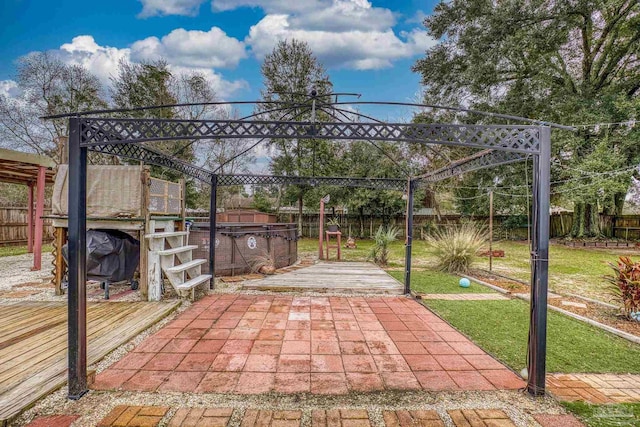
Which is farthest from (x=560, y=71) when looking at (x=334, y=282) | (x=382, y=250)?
(x=334, y=282)

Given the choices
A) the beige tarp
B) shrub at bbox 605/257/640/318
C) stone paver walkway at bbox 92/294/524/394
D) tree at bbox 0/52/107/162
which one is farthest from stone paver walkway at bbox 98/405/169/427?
tree at bbox 0/52/107/162

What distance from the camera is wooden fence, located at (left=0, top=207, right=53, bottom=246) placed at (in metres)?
10.1

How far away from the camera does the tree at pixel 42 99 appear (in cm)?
1306

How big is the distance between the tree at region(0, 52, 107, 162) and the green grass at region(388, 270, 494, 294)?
15.0 m

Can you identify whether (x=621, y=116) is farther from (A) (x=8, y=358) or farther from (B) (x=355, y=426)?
(A) (x=8, y=358)

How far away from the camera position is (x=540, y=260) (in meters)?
2.24

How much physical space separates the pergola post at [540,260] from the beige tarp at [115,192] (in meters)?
4.68

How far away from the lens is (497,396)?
2.19 meters

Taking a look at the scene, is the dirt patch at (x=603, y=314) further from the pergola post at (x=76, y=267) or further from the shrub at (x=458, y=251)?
the pergola post at (x=76, y=267)

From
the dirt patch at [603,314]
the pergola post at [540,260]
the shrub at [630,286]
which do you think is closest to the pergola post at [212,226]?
the pergola post at [540,260]

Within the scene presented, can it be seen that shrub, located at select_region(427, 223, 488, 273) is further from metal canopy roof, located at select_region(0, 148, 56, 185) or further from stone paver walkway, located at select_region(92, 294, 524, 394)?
metal canopy roof, located at select_region(0, 148, 56, 185)

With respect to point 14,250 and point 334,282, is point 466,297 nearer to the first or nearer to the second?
point 334,282

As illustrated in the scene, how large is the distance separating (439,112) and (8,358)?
15068 millimetres

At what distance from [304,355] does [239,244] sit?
402 centimetres
